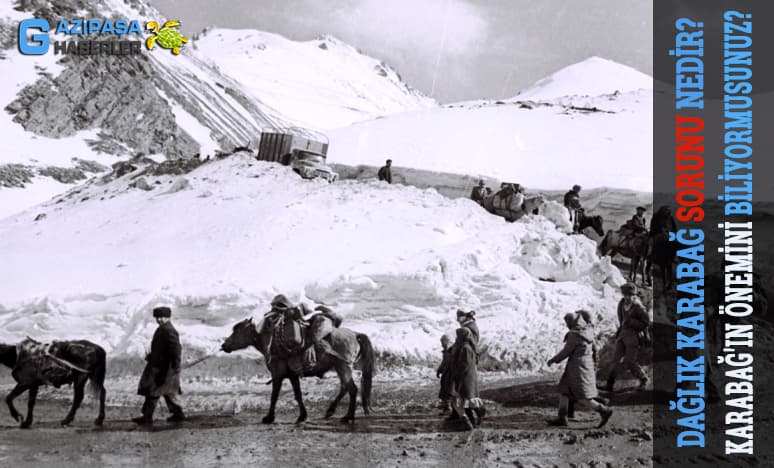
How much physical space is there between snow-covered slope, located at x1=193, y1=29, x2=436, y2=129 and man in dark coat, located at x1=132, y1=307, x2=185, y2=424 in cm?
5546

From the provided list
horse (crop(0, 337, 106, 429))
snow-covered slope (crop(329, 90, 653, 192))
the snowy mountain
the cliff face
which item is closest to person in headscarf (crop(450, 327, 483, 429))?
horse (crop(0, 337, 106, 429))

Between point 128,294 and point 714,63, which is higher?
point 714,63

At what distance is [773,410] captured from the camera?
9438 millimetres

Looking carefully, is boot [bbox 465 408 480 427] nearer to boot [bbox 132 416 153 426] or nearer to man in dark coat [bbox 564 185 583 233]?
boot [bbox 132 416 153 426]

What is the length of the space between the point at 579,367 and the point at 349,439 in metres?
2.80

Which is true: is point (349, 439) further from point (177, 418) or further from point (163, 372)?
point (163, 372)

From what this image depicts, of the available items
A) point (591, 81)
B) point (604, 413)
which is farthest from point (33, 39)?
point (604, 413)

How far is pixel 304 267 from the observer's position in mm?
12945

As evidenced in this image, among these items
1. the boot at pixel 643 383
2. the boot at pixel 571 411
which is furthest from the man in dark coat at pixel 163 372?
the boot at pixel 643 383

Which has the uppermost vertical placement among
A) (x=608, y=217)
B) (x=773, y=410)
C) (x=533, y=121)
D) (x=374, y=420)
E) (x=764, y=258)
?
(x=533, y=121)

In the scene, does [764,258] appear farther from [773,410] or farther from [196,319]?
[196,319]

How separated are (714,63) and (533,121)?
10083 millimetres

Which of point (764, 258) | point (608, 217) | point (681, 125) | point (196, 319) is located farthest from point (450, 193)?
point (196, 319)

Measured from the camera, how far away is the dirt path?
301 inches
